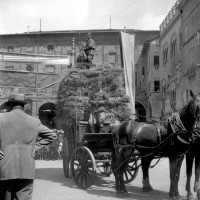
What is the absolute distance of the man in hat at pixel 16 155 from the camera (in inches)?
167

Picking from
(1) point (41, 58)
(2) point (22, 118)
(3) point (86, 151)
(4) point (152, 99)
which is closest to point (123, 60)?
(3) point (86, 151)

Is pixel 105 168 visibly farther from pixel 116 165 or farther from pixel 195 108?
pixel 195 108

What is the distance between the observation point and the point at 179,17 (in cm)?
3388

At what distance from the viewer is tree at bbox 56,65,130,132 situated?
31.9 feet

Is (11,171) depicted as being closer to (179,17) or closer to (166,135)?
(166,135)

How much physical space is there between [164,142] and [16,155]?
400 cm

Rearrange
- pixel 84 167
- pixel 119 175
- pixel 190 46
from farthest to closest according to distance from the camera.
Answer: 1. pixel 190 46
2. pixel 84 167
3. pixel 119 175

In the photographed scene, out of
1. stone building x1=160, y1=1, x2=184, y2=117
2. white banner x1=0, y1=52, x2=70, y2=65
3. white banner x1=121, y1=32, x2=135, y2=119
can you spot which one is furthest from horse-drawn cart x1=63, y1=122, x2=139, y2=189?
stone building x1=160, y1=1, x2=184, y2=117

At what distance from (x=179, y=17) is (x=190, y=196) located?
28.5 meters

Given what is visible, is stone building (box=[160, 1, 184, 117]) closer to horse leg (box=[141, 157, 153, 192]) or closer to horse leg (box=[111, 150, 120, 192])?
horse leg (box=[141, 157, 153, 192])

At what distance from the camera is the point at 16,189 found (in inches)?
172

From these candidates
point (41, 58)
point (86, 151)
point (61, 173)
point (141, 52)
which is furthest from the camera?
point (141, 52)

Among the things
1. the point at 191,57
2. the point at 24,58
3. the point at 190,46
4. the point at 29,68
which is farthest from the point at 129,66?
the point at 29,68

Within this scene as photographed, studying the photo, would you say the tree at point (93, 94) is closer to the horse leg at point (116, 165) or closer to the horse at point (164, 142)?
the horse at point (164, 142)
